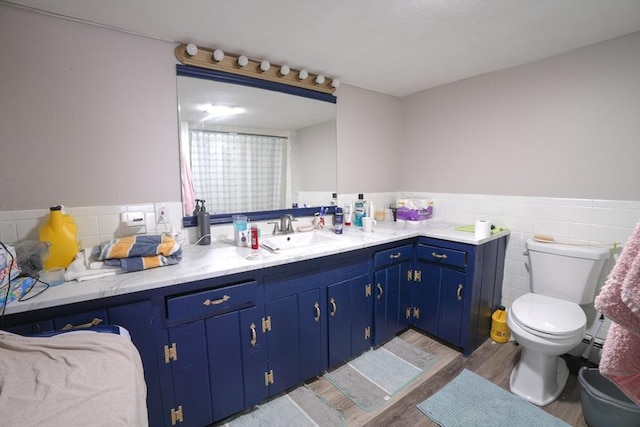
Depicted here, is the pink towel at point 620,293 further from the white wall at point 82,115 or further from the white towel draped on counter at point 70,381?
the white wall at point 82,115

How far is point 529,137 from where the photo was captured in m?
2.13

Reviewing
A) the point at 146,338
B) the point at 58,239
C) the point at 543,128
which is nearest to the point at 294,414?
the point at 146,338

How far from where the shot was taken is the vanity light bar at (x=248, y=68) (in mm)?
1740

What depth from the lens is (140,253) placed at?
133 cm

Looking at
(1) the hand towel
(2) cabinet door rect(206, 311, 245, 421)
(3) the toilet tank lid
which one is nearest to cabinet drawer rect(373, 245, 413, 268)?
(3) the toilet tank lid

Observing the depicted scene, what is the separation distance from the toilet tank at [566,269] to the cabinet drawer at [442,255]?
52 cm

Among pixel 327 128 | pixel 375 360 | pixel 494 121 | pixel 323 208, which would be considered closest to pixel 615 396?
pixel 375 360

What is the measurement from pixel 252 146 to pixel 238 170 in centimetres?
22

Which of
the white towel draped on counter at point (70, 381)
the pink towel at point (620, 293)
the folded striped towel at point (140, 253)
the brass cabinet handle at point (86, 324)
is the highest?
the pink towel at point (620, 293)

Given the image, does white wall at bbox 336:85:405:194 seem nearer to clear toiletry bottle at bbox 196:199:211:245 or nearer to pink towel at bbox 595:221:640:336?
clear toiletry bottle at bbox 196:199:211:245

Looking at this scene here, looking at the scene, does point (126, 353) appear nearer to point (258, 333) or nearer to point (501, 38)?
point (258, 333)

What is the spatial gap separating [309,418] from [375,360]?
2.21 ft

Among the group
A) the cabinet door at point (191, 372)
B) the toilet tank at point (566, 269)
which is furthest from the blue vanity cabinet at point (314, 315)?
the toilet tank at point (566, 269)

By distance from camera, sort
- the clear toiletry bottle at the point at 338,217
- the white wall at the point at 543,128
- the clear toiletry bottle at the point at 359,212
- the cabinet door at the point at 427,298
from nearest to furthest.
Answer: the white wall at the point at 543,128, the cabinet door at the point at 427,298, the clear toiletry bottle at the point at 338,217, the clear toiletry bottle at the point at 359,212
